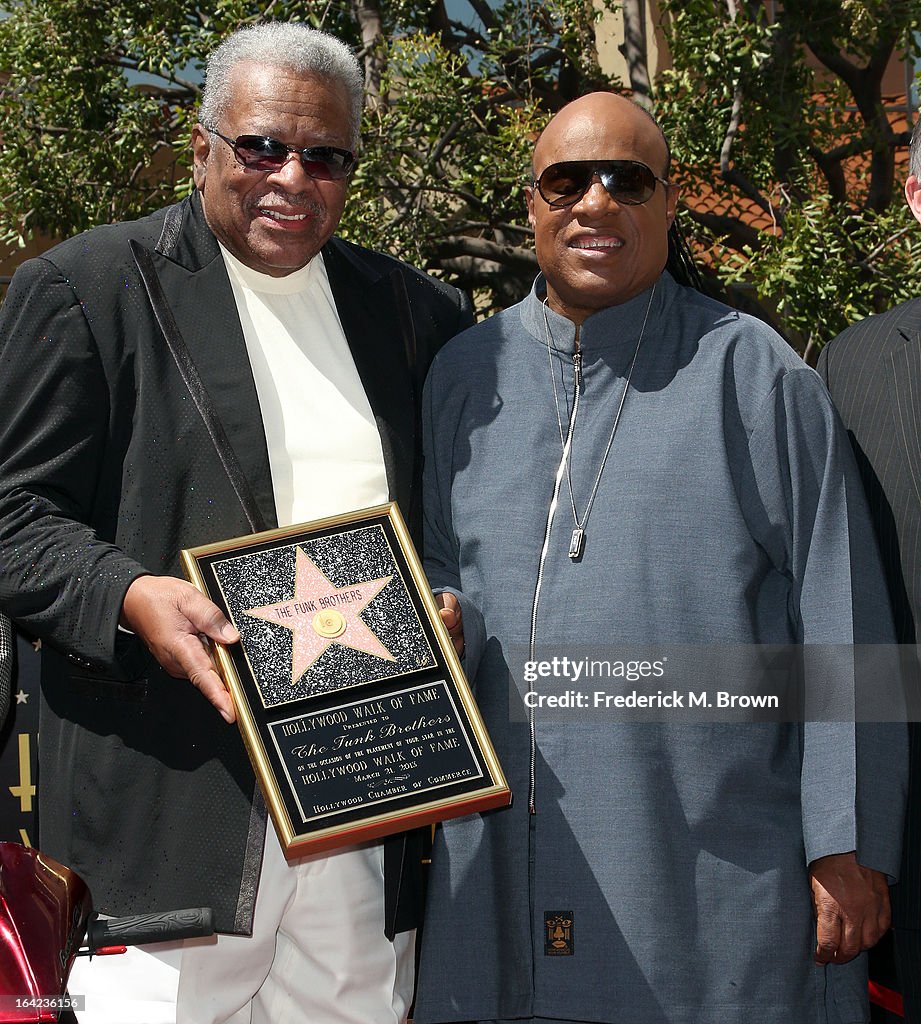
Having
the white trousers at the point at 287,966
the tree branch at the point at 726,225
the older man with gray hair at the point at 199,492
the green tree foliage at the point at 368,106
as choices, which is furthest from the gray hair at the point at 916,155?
the tree branch at the point at 726,225

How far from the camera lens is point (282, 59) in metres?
2.87

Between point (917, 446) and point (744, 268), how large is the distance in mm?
3214

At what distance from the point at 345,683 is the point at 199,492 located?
554 mm

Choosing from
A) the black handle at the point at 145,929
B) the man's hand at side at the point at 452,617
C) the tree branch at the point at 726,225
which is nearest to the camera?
the black handle at the point at 145,929

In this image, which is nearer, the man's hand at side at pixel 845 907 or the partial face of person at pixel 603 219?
the man's hand at side at pixel 845 907

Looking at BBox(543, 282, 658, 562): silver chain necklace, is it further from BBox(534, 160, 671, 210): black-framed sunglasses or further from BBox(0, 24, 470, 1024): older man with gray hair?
BBox(0, 24, 470, 1024): older man with gray hair

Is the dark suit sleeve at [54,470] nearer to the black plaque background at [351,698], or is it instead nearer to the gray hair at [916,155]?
the black plaque background at [351,698]

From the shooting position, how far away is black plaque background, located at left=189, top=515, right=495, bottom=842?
2.34 m

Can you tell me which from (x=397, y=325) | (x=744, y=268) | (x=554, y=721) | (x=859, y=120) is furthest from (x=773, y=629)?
(x=859, y=120)

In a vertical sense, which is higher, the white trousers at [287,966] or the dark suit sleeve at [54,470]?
the dark suit sleeve at [54,470]

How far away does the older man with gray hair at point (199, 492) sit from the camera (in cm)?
261

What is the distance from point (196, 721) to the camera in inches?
107

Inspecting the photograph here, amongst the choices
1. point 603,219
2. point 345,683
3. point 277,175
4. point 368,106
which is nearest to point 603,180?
point 603,219

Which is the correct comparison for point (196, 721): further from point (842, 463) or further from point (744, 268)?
point (744, 268)
